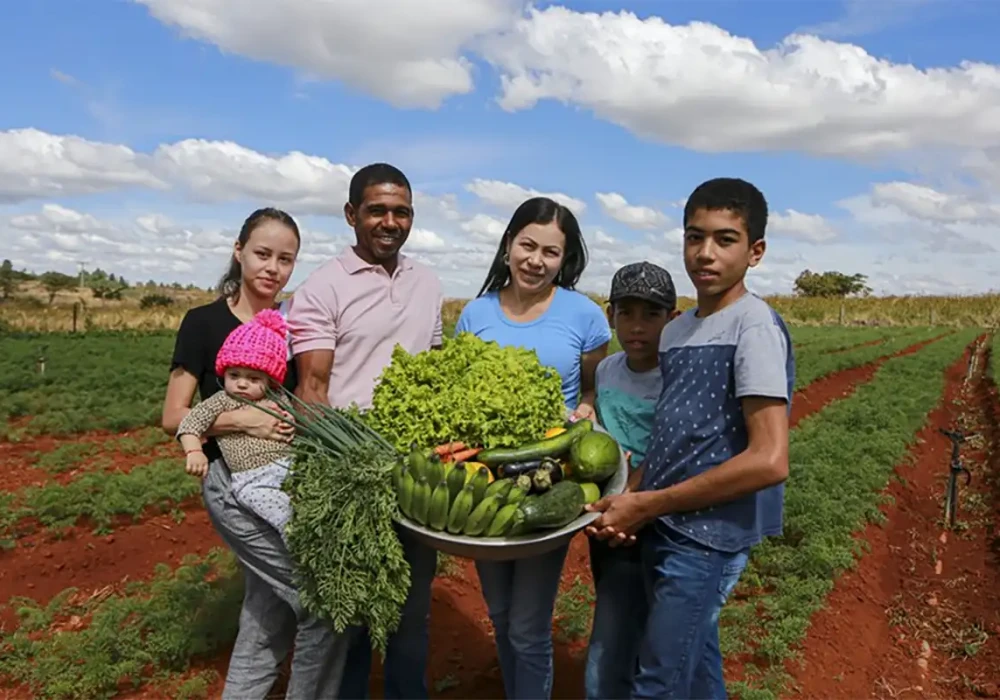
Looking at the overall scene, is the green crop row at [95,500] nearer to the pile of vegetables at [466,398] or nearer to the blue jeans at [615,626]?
the pile of vegetables at [466,398]

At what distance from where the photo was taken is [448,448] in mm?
2844

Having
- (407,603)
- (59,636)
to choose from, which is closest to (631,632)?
(407,603)

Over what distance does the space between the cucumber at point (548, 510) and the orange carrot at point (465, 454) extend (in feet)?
1.10

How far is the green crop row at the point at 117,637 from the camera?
4.63 meters

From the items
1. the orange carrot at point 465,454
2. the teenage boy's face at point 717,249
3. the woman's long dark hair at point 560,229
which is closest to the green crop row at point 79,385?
the woman's long dark hair at point 560,229

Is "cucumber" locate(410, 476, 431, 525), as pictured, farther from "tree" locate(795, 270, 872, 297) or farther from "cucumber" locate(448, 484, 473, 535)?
"tree" locate(795, 270, 872, 297)

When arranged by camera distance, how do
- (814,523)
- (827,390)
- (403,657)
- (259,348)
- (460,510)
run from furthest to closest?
(827,390) < (814,523) < (403,657) < (259,348) < (460,510)

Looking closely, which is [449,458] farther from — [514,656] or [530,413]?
[514,656]

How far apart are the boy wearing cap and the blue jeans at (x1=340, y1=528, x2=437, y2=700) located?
86 centimetres

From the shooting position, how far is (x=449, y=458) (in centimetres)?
283

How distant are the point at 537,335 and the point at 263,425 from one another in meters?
1.29

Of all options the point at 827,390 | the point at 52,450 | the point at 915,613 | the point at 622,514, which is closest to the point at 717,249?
the point at 622,514

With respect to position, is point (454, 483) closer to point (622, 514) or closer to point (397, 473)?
point (397, 473)

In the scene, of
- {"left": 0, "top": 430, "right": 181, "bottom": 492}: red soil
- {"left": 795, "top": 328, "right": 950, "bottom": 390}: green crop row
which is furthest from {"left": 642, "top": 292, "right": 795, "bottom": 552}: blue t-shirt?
{"left": 795, "top": 328, "right": 950, "bottom": 390}: green crop row
